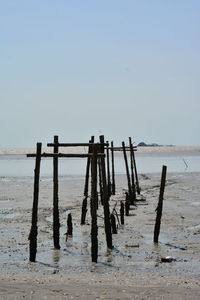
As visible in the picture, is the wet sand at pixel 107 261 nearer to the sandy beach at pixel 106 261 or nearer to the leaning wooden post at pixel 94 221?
the sandy beach at pixel 106 261

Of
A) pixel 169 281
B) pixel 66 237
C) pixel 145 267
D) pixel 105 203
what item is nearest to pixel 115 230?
pixel 66 237

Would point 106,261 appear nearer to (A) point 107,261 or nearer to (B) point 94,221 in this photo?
(A) point 107,261

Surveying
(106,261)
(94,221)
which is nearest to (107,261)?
(106,261)

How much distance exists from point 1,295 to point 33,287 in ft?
2.32

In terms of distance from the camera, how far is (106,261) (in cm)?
1217

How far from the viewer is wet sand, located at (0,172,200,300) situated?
941 centimetres

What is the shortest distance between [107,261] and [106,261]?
0.02 meters

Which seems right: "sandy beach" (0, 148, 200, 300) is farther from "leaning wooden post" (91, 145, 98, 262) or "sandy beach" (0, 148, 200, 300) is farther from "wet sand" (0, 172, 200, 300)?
"leaning wooden post" (91, 145, 98, 262)

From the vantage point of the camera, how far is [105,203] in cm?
1327

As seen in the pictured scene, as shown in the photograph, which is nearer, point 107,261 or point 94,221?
point 107,261

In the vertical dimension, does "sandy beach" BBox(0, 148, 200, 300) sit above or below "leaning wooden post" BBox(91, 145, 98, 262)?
below

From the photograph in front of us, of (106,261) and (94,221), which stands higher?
(94,221)

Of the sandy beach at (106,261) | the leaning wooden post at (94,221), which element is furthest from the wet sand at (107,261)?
the leaning wooden post at (94,221)

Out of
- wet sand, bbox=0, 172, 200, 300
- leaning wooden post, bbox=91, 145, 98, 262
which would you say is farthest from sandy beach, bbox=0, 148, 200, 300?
leaning wooden post, bbox=91, 145, 98, 262
